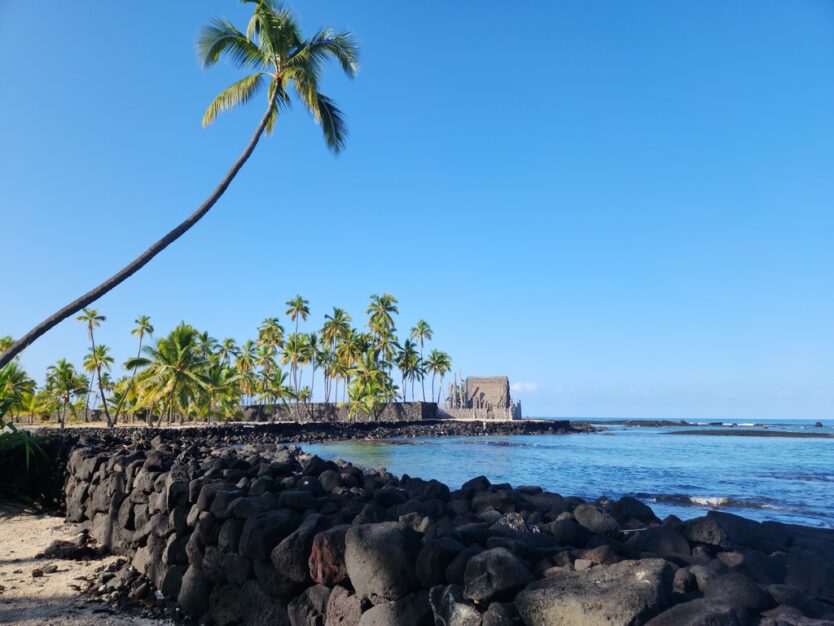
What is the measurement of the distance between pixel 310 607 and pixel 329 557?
1.51ft

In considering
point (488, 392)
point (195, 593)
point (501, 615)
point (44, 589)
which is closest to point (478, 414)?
point (488, 392)

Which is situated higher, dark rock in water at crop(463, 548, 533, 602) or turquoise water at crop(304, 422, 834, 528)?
dark rock in water at crop(463, 548, 533, 602)

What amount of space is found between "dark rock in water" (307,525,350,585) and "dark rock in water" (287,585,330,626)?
8 centimetres

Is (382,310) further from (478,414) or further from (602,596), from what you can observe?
(602,596)

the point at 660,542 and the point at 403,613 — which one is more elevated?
the point at 660,542

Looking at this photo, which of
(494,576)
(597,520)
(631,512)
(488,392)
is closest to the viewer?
(494,576)

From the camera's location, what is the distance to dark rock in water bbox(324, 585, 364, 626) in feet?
13.0

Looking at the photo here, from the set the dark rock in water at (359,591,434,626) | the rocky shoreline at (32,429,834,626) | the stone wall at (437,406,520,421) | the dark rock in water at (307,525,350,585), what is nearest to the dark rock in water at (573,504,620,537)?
the rocky shoreline at (32,429,834,626)

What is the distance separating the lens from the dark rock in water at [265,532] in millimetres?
4879

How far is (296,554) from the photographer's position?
454 cm

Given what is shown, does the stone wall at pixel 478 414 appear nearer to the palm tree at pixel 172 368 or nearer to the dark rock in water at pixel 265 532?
the palm tree at pixel 172 368

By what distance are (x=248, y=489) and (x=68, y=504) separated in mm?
6252

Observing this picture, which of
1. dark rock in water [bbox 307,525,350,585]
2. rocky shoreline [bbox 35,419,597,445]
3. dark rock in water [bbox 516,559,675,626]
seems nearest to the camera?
dark rock in water [bbox 516,559,675,626]

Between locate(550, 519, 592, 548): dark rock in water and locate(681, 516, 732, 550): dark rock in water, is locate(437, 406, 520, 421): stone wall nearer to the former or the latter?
locate(681, 516, 732, 550): dark rock in water
